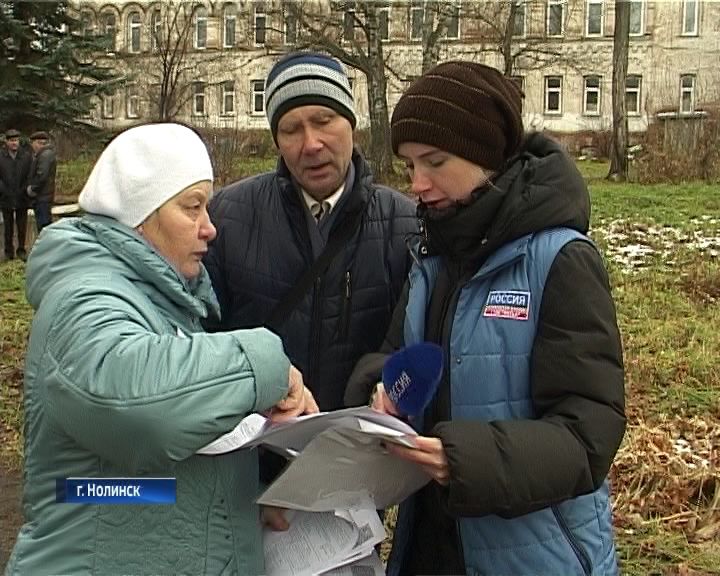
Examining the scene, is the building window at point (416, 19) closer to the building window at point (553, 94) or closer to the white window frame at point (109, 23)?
the white window frame at point (109, 23)

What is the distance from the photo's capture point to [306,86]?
2.72 m

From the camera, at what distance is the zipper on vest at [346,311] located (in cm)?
272

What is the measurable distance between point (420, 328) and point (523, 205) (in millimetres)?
360

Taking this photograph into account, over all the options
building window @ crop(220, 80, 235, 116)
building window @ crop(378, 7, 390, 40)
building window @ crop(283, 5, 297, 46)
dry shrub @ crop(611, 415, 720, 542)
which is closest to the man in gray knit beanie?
dry shrub @ crop(611, 415, 720, 542)

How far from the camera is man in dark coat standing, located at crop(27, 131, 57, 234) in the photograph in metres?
13.9

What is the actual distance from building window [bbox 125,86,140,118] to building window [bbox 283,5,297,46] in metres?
4.40

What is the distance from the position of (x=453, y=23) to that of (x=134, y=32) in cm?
807

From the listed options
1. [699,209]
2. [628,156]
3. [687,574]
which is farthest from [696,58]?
[687,574]

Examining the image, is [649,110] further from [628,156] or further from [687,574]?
[687,574]

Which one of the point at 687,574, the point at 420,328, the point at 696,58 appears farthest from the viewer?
the point at 696,58

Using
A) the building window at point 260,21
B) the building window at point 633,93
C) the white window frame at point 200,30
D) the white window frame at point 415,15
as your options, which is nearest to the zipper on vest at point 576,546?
the white window frame at point 415,15

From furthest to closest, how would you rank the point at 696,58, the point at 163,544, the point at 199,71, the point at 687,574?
the point at 696,58, the point at 199,71, the point at 687,574, the point at 163,544

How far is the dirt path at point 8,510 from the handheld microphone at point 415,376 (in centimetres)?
282

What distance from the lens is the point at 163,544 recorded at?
178cm
